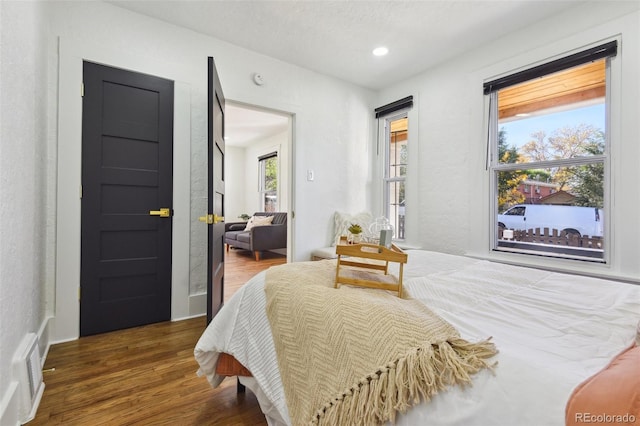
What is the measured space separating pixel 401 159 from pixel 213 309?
2.89 m

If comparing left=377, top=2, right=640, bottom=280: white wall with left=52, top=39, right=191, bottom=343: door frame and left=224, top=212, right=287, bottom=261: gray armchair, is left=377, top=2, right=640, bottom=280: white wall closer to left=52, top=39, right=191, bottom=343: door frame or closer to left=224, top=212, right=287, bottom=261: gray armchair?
left=224, top=212, right=287, bottom=261: gray armchair

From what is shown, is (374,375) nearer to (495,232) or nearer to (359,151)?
(495,232)

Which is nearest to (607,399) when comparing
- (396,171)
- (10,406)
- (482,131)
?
(10,406)

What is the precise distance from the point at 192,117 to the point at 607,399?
2.95 metres

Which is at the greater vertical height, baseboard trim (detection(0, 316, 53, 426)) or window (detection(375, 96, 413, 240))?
window (detection(375, 96, 413, 240))

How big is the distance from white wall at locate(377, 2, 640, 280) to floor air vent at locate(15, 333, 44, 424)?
327cm

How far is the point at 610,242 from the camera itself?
2.17 m

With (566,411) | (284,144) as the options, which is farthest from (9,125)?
(284,144)

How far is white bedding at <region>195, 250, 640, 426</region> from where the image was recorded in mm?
588

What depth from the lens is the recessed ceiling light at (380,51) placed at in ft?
9.75

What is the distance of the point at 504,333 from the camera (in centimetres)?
78

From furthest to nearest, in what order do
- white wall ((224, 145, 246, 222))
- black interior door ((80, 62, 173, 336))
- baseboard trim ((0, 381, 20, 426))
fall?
white wall ((224, 145, 246, 222)) → black interior door ((80, 62, 173, 336)) → baseboard trim ((0, 381, 20, 426))

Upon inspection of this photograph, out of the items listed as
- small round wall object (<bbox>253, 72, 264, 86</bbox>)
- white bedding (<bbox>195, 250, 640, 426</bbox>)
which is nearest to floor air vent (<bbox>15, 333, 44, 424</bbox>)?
white bedding (<bbox>195, 250, 640, 426</bbox>)

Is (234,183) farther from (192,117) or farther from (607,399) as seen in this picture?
(607,399)
